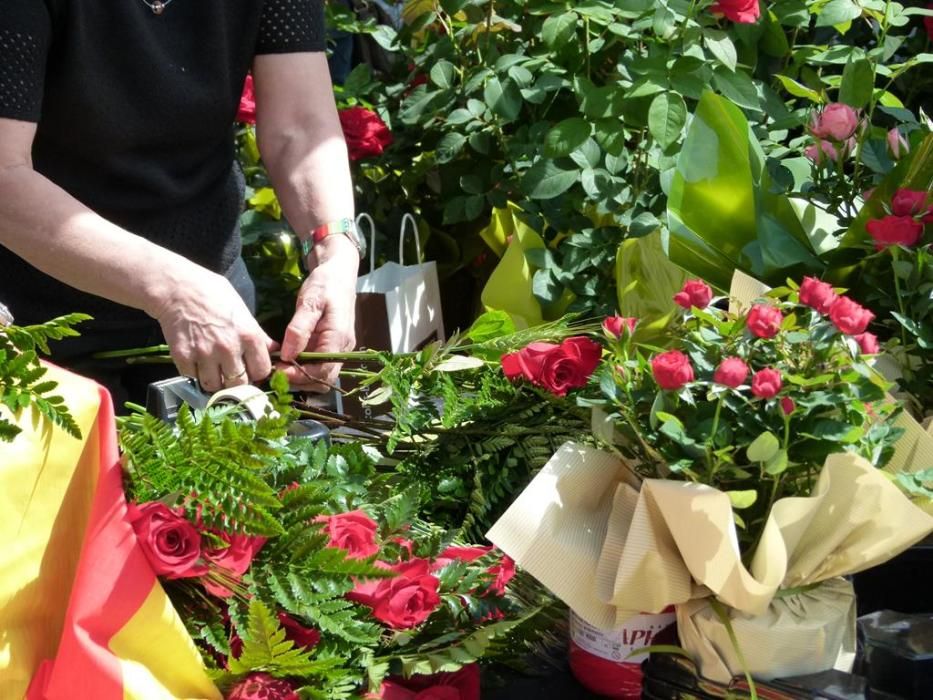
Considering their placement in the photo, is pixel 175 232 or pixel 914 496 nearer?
pixel 914 496

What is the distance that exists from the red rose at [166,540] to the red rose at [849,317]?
0.52 meters

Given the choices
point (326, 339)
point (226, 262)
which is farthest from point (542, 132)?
point (326, 339)

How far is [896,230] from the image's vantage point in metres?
1.08

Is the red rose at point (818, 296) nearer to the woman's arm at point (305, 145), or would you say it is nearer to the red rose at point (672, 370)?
the red rose at point (672, 370)

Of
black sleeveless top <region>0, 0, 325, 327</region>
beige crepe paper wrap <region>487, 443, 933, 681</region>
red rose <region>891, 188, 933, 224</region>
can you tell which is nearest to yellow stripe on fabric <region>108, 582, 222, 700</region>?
beige crepe paper wrap <region>487, 443, 933, 681</region>

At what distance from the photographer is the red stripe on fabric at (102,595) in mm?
755

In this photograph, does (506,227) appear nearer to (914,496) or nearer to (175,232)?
(175,232)

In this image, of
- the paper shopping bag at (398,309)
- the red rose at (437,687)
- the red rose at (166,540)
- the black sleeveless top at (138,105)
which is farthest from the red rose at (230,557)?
the paper shopping bag at (398,309)

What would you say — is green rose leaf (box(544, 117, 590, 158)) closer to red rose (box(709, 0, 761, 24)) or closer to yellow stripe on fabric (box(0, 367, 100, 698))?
red rose (box(709, 0, 761, 24))

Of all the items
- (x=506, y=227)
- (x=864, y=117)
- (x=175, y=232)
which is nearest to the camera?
(x=864, y=117)

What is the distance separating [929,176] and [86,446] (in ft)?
2.90

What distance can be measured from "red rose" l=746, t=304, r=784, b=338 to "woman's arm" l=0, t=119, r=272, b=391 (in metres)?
0.60

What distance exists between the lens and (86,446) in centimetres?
81

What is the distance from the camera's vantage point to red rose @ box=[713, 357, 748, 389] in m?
0.82
